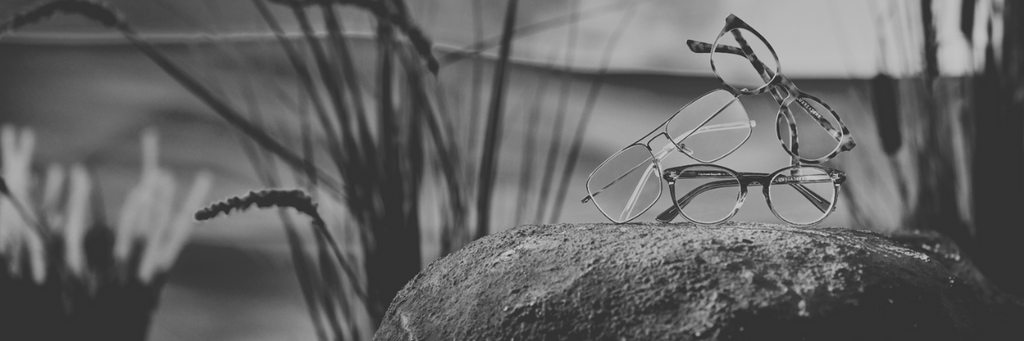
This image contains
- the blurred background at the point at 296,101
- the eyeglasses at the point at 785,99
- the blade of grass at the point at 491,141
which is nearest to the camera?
the eyeglasses at the point at 785,99

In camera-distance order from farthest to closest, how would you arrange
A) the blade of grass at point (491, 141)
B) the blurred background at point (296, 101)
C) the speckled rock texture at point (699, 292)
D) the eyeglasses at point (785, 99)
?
the blurred background at point (296, 101)
the blade of grass at point (491, 141)
the eyeglasses at point (785, 99)
the speckled rock texture at point (699, 292)

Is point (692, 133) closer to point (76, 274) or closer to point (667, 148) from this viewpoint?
point (667, 148)

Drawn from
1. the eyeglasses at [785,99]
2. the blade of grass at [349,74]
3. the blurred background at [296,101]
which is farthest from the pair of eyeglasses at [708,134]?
the blurred background at [296,101]

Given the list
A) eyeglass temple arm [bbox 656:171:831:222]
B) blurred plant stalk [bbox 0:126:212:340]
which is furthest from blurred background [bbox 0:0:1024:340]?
eyeglass temple arm [bbox 656:171:831:222]

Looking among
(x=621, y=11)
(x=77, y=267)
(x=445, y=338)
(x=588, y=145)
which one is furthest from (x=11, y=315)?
(x=621, y=11)

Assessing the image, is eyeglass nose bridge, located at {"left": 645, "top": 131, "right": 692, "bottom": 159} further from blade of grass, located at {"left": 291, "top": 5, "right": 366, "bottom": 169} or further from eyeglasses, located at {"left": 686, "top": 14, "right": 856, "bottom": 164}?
blade of grass, located at {"left": 291, "top": 5, "right": 366, "bottom": 169}

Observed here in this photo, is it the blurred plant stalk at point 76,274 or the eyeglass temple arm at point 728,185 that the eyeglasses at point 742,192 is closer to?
the eyeglass temple arm at point 728,185

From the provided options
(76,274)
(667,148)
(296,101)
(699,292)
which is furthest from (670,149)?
(296,101)
